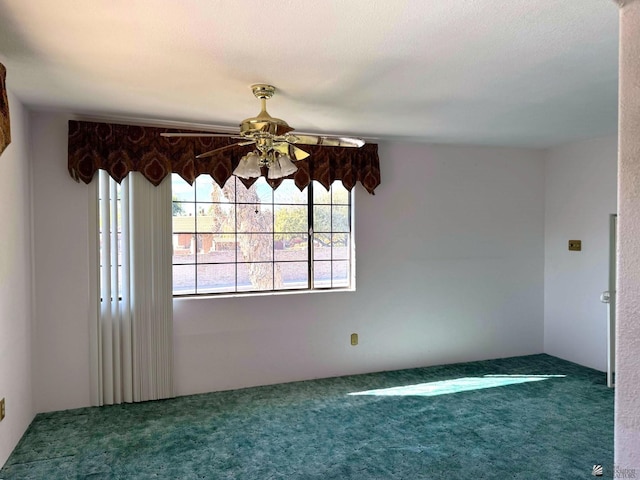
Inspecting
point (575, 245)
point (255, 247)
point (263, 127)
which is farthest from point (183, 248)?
point (575, 245)

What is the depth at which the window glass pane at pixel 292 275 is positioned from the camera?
4.34m

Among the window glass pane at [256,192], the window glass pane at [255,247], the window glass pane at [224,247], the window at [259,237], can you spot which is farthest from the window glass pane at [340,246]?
the window glass pane at [224,247]

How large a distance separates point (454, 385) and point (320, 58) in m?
3.15

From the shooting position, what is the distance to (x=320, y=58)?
7.52 feet

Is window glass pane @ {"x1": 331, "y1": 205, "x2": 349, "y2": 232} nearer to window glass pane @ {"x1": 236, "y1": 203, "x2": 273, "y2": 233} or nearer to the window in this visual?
the window

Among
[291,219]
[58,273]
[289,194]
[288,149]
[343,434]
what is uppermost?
[288,149]

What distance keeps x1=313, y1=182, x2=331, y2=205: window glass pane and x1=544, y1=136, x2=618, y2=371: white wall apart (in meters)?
2.62

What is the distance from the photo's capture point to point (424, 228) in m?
4.74

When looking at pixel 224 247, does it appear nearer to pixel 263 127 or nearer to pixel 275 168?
pixel 275 168

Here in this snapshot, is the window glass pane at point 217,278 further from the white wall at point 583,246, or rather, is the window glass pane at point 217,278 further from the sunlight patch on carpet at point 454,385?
the white wall at point 583,246

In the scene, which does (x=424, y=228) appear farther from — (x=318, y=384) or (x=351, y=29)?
(x=351, y=29)

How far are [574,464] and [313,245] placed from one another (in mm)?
2672

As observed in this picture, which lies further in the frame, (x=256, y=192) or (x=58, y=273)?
(x=256, y=192)

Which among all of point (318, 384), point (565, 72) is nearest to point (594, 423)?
point (318, 384)
